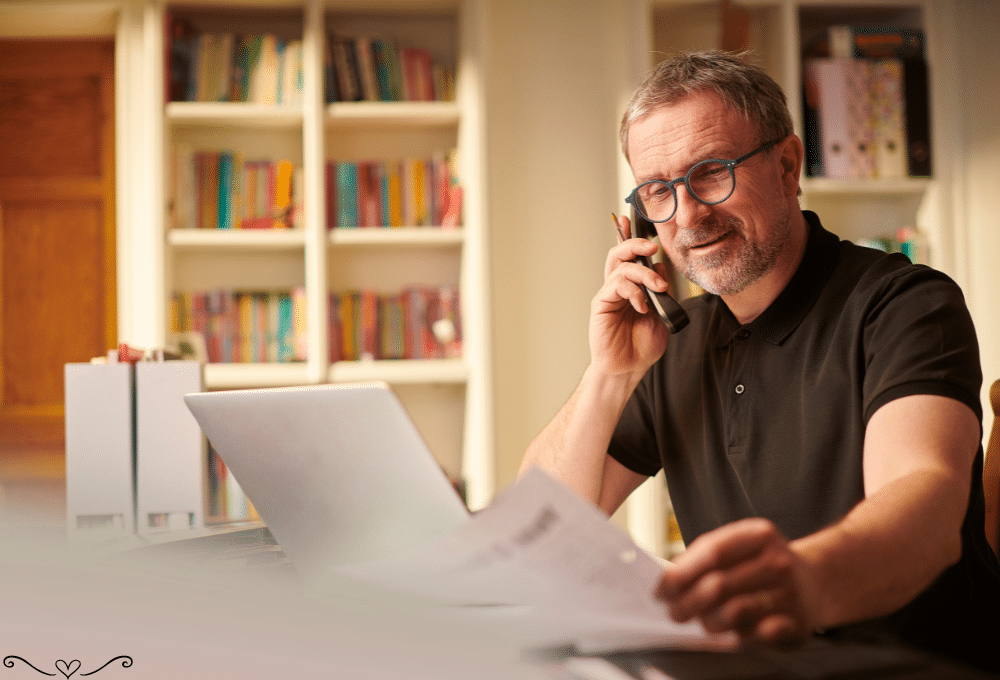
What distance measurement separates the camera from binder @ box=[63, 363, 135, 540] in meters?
1.01

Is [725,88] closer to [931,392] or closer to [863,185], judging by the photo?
[931,392]

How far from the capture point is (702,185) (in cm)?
114

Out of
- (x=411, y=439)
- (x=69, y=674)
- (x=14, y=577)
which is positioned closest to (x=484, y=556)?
(x=411, y=439)

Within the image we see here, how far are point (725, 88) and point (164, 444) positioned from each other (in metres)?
0.91

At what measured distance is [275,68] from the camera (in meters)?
2.60

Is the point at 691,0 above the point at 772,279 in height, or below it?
above

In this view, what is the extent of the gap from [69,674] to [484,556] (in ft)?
0.82

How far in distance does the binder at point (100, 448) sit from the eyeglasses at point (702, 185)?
0.77 metres

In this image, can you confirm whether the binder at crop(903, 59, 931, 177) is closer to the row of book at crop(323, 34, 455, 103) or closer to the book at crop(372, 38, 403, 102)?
the row of book at crop(323, 34, 455, 103)

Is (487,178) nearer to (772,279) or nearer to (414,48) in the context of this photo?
(414,48)

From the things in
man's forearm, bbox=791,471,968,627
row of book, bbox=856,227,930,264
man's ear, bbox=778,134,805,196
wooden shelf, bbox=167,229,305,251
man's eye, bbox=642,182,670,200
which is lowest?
man's forearm, bbox=791,471,968,627

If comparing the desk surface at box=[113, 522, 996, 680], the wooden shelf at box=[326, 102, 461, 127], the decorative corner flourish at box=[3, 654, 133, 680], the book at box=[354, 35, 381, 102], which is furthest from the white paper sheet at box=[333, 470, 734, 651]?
the book at box=[354, 35, 381, 102]

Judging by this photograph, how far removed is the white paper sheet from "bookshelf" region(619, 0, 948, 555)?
214 centimetres

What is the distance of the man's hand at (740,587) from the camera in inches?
16.9
